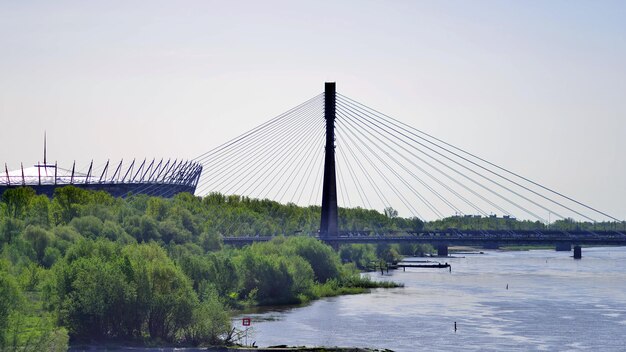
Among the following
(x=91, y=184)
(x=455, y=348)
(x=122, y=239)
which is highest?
(x=91, y=184)

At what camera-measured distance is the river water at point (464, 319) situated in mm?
67250

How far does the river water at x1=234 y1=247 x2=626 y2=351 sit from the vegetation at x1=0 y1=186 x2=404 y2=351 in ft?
14.9

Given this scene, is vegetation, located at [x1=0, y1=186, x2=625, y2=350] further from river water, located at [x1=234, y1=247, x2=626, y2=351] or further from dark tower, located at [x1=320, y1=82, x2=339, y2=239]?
dark tower, located at [x1=320, y1=82, x2=339, y2=239]

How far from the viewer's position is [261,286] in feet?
303

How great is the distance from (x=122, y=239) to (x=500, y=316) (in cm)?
3513

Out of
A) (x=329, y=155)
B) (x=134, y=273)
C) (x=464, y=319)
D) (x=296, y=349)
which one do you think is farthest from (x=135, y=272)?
(x=329, y=155)

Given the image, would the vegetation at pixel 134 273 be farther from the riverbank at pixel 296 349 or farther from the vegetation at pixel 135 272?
the riverbank at pixel 296 349

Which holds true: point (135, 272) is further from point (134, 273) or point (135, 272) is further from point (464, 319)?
point (464, 319)

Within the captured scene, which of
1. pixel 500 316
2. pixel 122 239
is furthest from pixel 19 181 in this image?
pixel 500 316

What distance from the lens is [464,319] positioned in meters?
80.5

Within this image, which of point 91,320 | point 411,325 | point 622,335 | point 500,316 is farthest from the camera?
point 500,316

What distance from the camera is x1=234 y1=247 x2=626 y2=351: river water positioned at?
67250mm

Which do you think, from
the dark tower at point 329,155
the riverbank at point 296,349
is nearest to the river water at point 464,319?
the riverbank at point 296,349

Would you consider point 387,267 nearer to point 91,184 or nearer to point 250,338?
point 91,184
